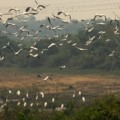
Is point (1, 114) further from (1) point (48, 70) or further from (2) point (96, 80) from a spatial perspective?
(1) point (48, 70)

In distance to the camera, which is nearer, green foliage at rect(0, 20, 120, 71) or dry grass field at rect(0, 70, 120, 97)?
dry grass field at rect(0, 70, 120, 97)

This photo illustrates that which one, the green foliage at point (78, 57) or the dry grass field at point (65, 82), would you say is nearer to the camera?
the dry grass field at point (65, 82)

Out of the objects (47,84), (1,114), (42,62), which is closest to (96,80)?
(47,84)

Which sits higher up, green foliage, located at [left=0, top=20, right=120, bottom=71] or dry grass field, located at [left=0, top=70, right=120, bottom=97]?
dry grass field, located at [left=0, top=70, right=120, bottom=97]

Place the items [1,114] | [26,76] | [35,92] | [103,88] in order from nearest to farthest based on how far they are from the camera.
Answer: [1,114] < [35,92] < [103,88] < [26,76]

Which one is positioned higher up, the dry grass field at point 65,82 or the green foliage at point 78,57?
the dry grass field at point 65,82

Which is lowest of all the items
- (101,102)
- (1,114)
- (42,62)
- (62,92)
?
(42,62)

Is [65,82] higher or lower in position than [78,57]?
higher

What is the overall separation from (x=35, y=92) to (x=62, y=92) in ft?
10.7

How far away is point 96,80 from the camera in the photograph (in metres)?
69.6

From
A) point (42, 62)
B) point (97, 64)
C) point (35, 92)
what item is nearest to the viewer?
point (35, 92)

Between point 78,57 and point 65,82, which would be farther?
point 78,57

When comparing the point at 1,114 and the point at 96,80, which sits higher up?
the point at 1,114

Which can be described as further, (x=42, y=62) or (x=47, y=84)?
(x=42, y=62)
